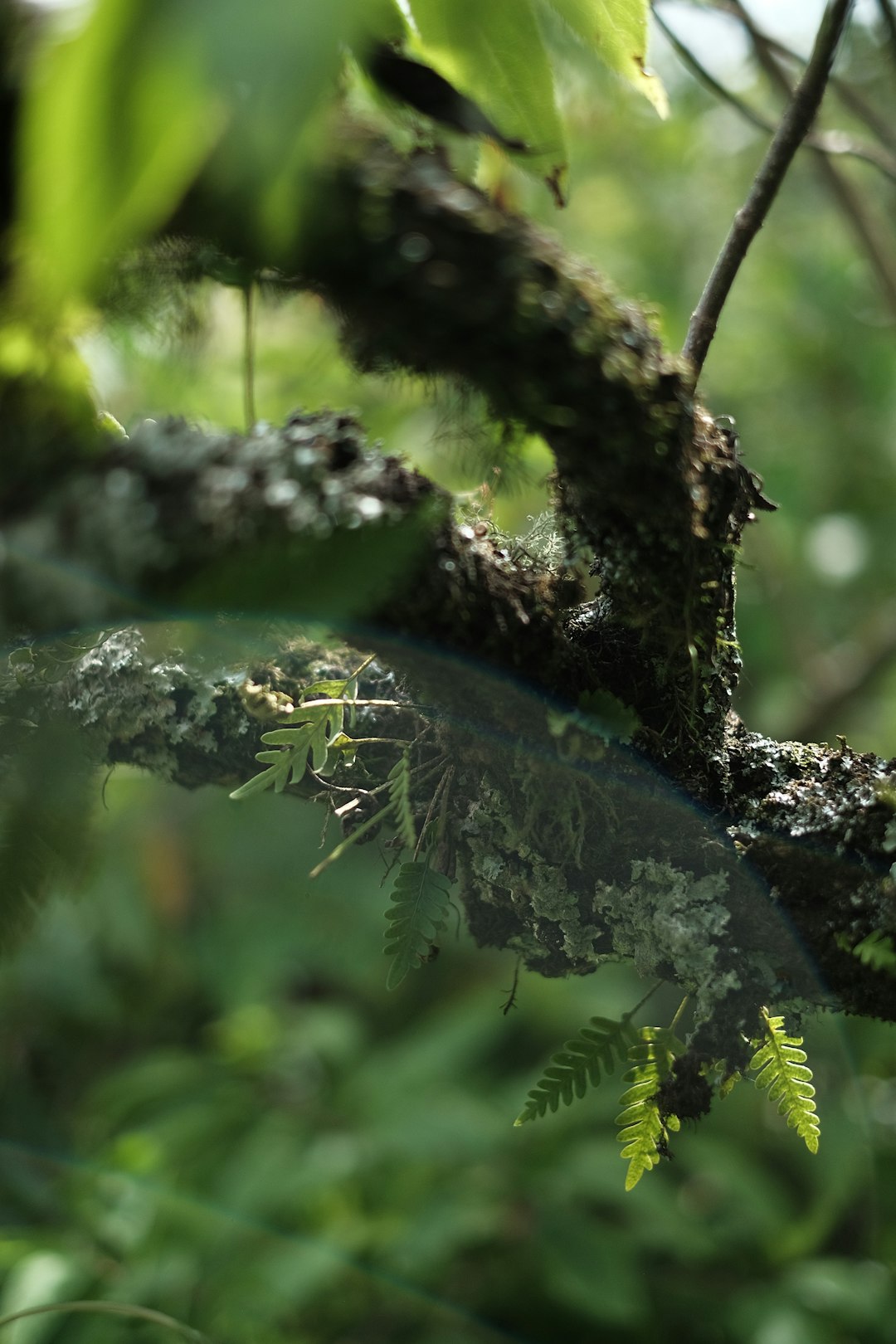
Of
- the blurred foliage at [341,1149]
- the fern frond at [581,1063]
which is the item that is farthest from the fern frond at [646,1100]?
the blurred foliage at [341,1149]

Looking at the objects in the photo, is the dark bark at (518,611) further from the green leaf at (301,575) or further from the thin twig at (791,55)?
the thin twig at (791,55)

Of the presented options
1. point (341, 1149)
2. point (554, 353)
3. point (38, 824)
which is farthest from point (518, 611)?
point (341, 1149)

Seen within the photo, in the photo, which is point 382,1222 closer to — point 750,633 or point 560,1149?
point 560,1149

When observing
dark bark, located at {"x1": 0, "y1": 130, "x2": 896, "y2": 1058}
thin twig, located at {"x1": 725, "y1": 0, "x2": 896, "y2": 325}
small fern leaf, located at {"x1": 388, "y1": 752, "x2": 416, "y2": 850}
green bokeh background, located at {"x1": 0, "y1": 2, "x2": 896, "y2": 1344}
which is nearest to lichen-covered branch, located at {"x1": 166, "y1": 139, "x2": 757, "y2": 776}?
dark bark, located at {"x1": 0, "y1": 130, "x2": 896, "y2": 1058}

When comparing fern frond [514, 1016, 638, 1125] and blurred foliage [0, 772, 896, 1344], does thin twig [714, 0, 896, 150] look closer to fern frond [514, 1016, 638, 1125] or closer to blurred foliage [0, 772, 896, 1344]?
fern frond [514, 1016, 638, 1125]

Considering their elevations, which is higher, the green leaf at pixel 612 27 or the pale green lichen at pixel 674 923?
the green leaf at pixel 612 27

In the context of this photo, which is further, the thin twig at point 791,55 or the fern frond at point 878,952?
the thin twig at point 791,55

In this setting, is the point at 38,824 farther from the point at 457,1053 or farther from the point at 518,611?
the point at 457,1053
